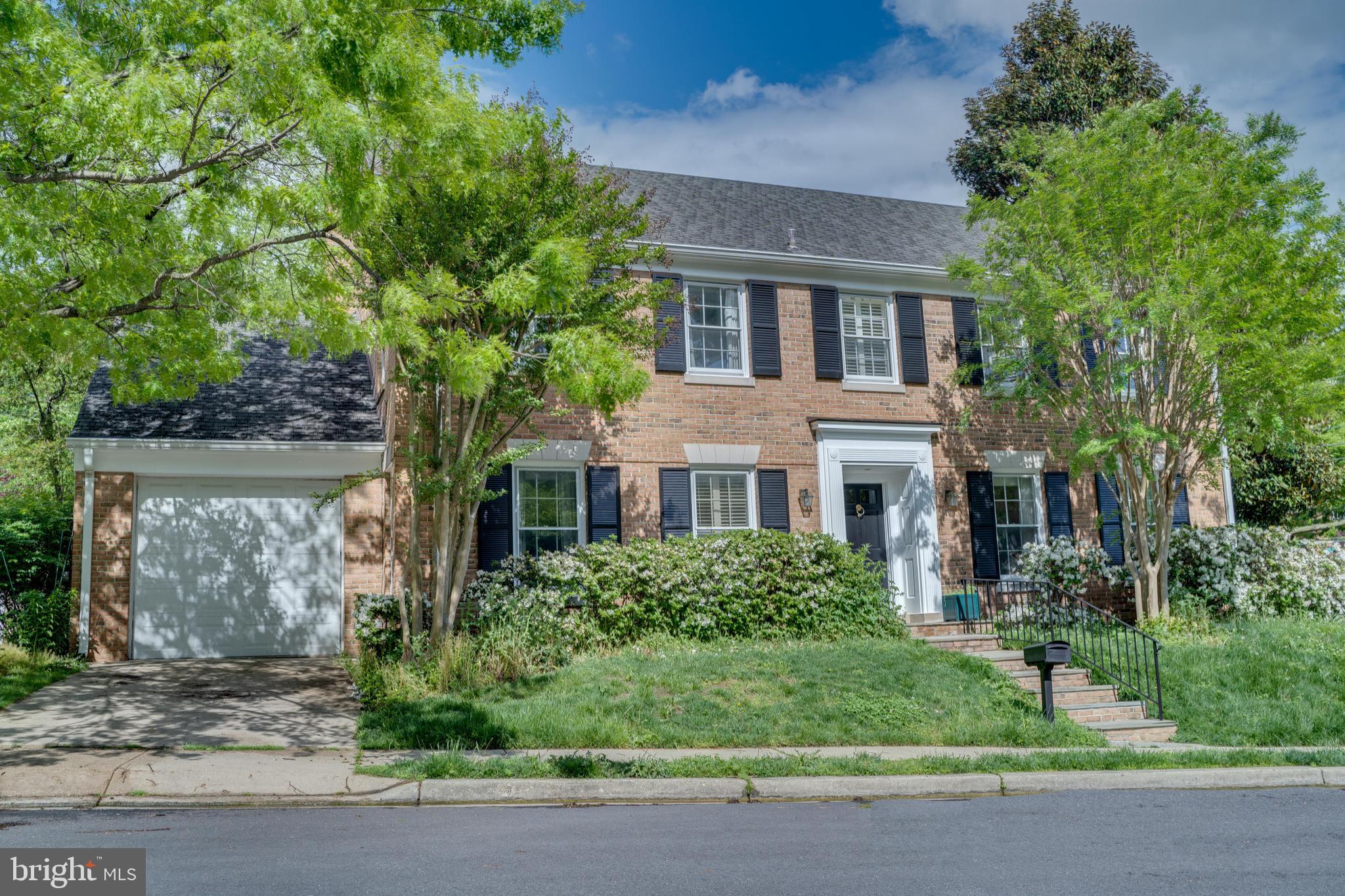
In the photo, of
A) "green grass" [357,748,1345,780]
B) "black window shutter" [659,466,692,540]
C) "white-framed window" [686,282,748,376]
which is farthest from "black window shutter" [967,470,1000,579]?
"green grass" [357,748,1345,780]

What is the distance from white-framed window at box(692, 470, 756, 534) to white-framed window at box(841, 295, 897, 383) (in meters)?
2.60

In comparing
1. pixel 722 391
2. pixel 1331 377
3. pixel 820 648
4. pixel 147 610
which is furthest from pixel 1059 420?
pixel 147 610

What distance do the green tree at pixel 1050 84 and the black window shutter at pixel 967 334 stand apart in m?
9.93

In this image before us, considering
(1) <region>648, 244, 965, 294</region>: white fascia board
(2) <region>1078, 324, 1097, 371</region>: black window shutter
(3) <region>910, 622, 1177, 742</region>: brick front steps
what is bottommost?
(3) <region>910, 622, 1177, 742</region>: brick front steps

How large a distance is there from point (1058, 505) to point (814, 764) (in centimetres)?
970

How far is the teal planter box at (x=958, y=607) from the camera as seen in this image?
14781 millimetres

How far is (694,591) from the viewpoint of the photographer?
500 inches

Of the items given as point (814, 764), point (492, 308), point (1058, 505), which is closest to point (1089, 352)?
point (1058, 505)

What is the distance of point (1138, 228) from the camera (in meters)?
12.8

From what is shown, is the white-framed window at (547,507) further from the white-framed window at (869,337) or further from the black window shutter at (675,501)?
the white-framed window at (869,337)

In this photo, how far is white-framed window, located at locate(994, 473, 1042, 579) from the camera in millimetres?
15805

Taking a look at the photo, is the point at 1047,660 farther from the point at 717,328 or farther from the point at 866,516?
the point at 717,328

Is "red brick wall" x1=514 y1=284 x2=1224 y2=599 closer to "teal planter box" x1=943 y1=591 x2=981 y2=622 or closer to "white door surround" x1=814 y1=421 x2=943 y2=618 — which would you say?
"white door surround" x1=814 y1=421 x2=943 y2=618

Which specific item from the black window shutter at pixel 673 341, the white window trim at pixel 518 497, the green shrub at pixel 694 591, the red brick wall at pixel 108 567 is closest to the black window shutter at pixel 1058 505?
the green shrub at pixel 694 591
